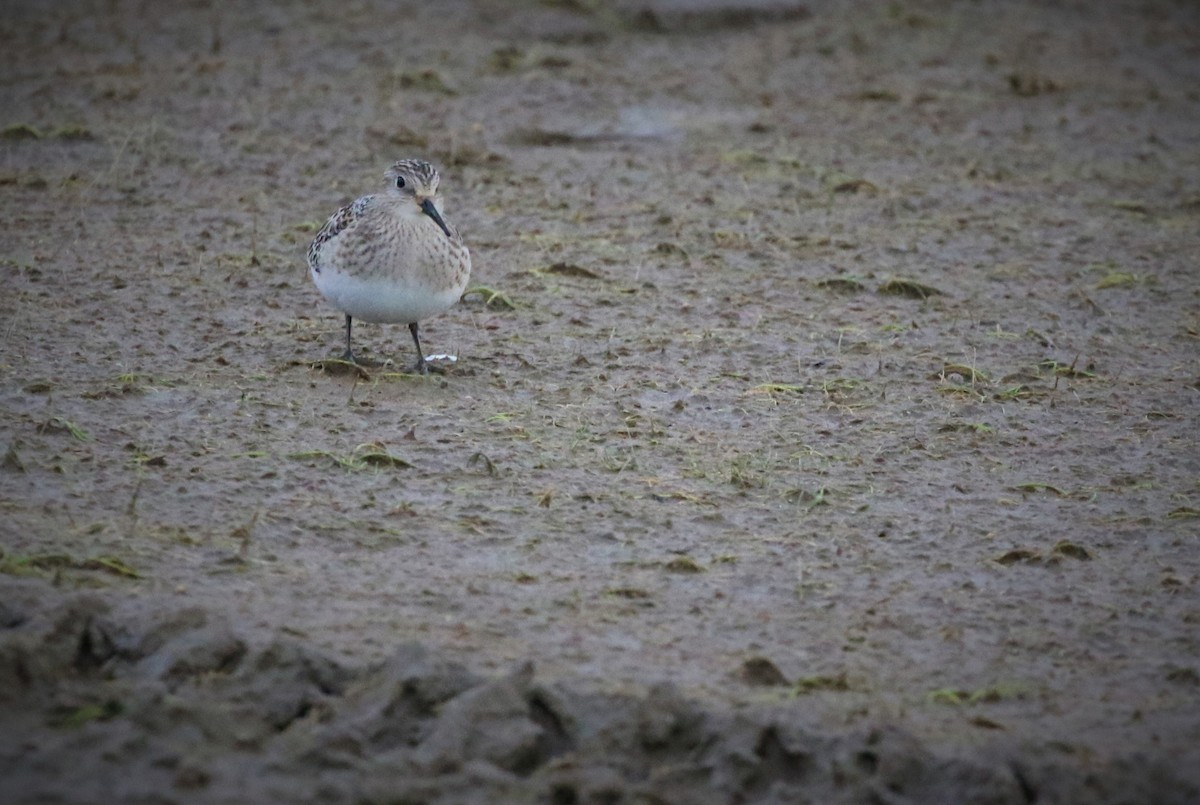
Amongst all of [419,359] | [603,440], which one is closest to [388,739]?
[603,440]

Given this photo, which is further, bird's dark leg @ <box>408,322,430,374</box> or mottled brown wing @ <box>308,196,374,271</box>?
bird's dark leg @ <box>408,322,430,374</box>

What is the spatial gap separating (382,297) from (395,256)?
0.21 meters

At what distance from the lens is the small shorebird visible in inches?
295

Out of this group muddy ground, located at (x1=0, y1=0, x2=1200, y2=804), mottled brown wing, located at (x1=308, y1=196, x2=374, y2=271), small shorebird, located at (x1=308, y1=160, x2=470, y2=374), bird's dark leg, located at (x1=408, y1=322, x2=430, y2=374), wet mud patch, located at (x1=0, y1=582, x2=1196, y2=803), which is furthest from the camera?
bird's dark leg, located at (x1=408, y1=322, x2=430, y2=374)

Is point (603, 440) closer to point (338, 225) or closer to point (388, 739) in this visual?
point (338, 225)

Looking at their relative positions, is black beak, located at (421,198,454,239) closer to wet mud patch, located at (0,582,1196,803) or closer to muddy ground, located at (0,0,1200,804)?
muddy ground, located at (0,0,1200,804)

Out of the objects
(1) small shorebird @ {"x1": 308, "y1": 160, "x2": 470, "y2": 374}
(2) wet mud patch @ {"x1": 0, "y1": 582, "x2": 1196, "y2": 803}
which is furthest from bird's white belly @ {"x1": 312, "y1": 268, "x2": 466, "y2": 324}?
(2) wet mud patch @ {"x1": 0, "y1": 582, "x2": 1196, "y2": 803}

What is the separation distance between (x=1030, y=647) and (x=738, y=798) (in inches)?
59.4

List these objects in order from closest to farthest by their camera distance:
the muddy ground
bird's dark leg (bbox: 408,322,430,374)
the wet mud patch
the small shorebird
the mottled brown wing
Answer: the wet mud patch, the muddy ground, the small shorebird, the mottled brown wing, bird's dark leg (bbox: 408,322,430,374)

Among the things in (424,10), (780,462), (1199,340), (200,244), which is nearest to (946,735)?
(780,462)

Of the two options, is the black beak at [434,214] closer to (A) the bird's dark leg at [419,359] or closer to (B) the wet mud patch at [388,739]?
(A) the bird's dark leg at [419,359]

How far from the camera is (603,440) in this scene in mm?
7266

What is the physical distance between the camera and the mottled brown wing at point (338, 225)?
25.2 ft

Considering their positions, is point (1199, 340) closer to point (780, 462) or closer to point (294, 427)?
point (780, 462)
